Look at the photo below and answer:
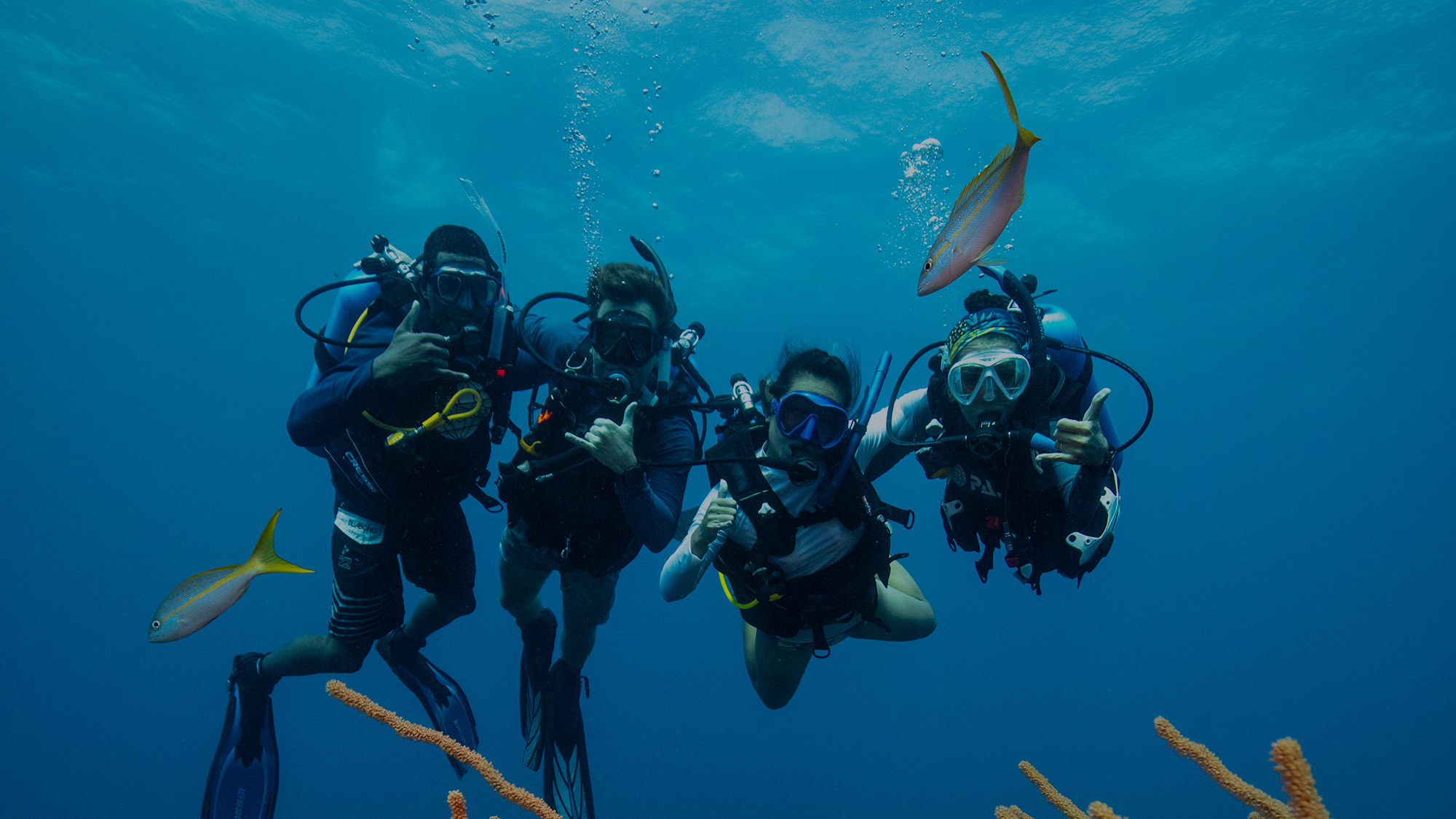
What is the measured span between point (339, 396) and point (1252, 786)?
15.2ft

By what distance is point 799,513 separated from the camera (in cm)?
348

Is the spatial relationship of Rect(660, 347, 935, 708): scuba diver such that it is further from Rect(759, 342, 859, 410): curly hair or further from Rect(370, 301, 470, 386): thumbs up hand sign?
Rect(370, 301, 470, 386): thumbs up hand sign

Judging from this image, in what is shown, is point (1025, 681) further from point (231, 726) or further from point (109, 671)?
point (109, 671)

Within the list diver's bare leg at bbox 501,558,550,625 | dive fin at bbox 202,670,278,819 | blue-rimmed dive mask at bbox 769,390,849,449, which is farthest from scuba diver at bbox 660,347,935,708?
dive fin at bbox 202,670,278,819

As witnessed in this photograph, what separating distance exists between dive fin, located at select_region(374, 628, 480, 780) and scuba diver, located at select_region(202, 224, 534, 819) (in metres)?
0.28

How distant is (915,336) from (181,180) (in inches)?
1238

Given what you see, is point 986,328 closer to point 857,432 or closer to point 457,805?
point 857,432

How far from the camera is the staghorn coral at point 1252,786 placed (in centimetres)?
163

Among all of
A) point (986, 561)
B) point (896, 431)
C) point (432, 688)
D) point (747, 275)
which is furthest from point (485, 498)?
point (747, 275)

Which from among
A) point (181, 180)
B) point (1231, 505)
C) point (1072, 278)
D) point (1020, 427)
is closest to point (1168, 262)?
point (1072, 278)

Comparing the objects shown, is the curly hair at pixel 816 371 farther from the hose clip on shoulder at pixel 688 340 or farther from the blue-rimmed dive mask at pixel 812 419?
the hose clip on shoulder at pixel 688 340

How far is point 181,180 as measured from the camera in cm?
2059

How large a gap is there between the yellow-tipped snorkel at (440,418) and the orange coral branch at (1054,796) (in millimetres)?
3427

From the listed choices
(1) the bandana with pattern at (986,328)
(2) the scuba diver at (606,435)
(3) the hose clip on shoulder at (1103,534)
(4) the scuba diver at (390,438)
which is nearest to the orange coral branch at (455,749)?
(2) the scuba diver at (606,435)
